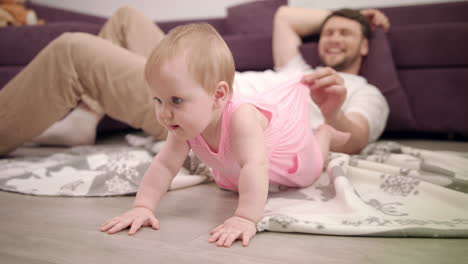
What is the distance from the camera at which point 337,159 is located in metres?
1.02

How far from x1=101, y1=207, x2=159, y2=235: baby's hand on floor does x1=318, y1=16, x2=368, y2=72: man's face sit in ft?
3.87

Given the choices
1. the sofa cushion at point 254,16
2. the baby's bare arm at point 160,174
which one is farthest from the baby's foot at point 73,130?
the sofa cushion at point 254,16

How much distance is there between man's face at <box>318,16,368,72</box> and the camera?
1.57 metres

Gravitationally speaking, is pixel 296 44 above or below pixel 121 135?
above

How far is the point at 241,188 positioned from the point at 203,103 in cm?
18

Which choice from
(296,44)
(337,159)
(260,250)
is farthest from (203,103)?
(296,44)

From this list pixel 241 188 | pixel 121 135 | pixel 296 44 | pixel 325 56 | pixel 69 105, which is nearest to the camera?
pixel 241 188

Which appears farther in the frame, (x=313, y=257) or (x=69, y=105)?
(x=69, y=105)

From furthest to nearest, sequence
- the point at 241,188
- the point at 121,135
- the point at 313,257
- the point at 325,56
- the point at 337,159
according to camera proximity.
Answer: the point at 121,135 < the point at 325,56 < the point at 337,159 < the point at 241,188 < the point at 313,257

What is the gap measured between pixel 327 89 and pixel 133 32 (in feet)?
3.48

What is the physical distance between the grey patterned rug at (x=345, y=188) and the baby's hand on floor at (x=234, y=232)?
0.10 ft

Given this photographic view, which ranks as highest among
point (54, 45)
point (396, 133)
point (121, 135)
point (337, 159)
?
point (54, 45)

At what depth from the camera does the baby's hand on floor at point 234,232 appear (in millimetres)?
614

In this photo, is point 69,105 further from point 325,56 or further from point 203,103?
point 325,56
